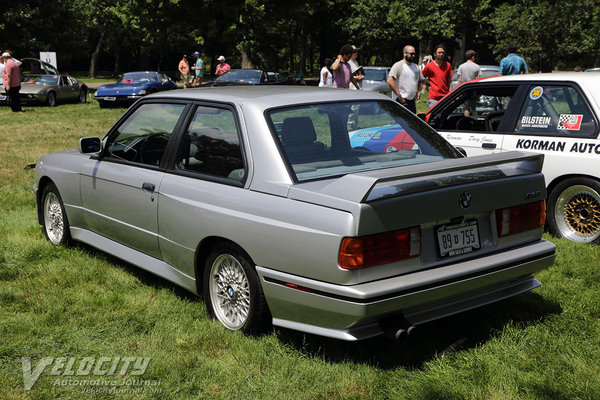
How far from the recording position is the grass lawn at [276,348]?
356 cm

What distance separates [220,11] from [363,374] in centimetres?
2997

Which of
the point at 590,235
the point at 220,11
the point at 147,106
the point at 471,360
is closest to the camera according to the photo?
the point at 471,360

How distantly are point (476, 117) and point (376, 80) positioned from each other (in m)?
17.7

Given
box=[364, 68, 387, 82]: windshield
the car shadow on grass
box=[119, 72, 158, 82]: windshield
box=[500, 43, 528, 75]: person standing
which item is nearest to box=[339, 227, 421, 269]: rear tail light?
the car shadow on grass

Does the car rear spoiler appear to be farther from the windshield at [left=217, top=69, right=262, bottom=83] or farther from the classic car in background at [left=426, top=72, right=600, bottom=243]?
the windshield at [left=217, top=69, right=262, bottom=83]

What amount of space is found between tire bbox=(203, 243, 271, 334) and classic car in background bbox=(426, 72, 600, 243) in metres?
3.54

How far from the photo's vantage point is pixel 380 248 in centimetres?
350

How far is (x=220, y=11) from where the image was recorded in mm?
31703

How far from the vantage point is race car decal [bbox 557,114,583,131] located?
246 inches

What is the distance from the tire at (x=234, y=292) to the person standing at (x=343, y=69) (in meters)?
8.39

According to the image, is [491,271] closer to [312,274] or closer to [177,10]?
[312,274]

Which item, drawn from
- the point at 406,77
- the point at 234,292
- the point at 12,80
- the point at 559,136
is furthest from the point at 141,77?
the point at 234,292

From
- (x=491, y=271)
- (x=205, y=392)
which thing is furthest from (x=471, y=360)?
(x=205, y=392)

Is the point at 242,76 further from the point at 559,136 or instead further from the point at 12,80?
the point at 559,136
